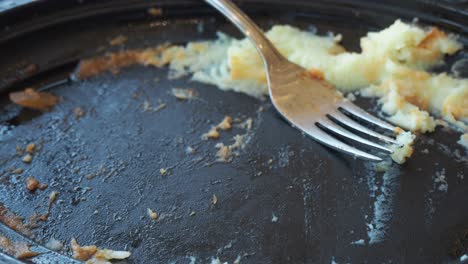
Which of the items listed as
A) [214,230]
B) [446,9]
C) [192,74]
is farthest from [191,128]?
[446,9]

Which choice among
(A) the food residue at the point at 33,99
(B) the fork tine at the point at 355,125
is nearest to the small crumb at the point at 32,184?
(A) the food residue at the point at 33,99

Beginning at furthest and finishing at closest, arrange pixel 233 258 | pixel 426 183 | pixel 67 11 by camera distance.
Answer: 1. pixel 67 11
2. pixel 426 183
3. pixel 233 258

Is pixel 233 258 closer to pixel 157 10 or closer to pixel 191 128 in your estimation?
pixel 191 128

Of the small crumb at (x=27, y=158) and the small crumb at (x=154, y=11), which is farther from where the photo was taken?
the small crumb at (x=154, y=11)


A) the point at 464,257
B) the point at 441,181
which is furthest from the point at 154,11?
the point at 464,257

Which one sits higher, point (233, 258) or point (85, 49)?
point (85, 49)

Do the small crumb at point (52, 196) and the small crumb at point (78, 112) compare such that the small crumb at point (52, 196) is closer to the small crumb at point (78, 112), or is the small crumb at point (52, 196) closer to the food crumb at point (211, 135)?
the small crumb at point (78, 112)

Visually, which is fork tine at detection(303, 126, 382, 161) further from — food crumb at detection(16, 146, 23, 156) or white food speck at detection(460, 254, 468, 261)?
food crumb at detection(16, 146, 23, 156)

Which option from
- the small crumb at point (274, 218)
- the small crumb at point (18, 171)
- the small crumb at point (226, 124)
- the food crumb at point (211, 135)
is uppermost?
the small crumb at point (226, 124)
